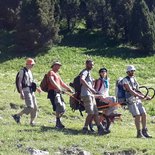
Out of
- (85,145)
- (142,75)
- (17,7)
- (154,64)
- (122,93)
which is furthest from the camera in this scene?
(17,7)

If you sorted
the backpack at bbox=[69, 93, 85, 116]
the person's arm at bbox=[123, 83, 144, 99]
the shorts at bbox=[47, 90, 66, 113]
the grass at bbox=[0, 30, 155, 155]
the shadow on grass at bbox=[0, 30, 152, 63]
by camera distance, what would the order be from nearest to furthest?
the grass at bbox=[0, 30, 155, 155], the person's arm at bbox=[123, 83, 144, 99], the shorts at bbox=[47, 90, 66, 113], the backpack at bbox=[69, 93, 85, 116], the shadow on grass at bbox=[0, 30, 152, 63]

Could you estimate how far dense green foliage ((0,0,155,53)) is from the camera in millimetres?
48875

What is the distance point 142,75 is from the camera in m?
42.6

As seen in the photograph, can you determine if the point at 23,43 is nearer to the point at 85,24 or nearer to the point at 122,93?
the point at 85,24

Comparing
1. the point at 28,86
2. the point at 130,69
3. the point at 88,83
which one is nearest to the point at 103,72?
the point at 88,83

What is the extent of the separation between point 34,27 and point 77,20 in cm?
1078

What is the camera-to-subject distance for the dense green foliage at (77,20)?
48.9 m

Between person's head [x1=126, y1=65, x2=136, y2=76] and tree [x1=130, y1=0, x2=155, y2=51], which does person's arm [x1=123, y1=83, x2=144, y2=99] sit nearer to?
person's head [x1=126, y1=65, x2=136, y2=76]

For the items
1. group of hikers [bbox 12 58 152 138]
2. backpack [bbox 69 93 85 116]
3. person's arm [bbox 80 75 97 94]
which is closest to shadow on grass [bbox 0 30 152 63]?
group of hikers [bbox 12 58 152 138]

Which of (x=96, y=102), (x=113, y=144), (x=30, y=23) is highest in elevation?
(x=30, y=23)

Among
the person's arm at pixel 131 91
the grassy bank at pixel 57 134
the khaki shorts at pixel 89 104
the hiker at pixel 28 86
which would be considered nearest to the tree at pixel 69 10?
the grassy bank at pixel 57 134

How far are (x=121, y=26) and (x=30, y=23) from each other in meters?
9.97

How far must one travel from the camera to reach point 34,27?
48.7m

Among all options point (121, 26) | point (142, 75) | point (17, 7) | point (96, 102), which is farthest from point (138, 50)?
point (96, 102)
